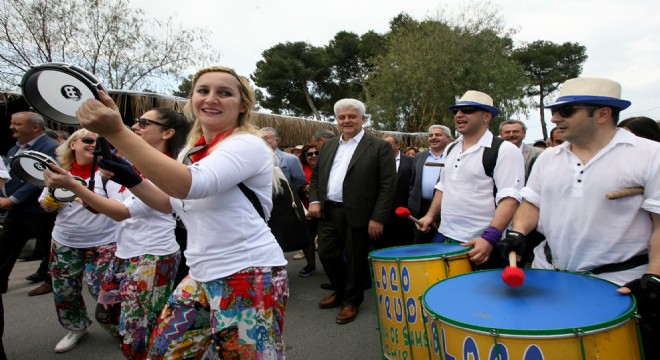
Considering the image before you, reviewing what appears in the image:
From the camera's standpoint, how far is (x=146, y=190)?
192cm

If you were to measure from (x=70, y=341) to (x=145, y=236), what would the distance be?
5.82ft

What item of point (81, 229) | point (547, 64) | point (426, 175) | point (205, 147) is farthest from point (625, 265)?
point (547, 64)

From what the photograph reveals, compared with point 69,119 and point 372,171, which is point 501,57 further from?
point 69,119

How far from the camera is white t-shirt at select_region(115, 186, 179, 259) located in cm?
270

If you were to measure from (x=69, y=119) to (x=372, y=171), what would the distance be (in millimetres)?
3061

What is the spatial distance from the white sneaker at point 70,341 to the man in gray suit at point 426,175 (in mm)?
3672

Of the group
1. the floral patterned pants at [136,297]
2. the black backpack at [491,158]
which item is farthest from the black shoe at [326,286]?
the black backpack at [491,158]

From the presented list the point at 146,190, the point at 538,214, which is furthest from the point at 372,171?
the point at 146,190

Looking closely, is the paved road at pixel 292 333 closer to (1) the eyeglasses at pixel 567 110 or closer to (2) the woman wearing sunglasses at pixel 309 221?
(2) the woman wearing sunglasses at pixel 309 221

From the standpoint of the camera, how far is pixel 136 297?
251 centimetres

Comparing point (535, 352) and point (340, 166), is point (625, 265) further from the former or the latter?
point (340, 166)

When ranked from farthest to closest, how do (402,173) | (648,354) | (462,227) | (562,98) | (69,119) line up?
(402,173) → (462,227) → (562,98) → (648,354) → (69,119)

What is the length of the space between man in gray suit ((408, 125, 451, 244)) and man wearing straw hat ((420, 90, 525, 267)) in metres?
1.78

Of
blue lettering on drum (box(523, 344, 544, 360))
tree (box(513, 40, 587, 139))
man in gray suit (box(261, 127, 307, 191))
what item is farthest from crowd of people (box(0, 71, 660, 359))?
tree (box(513, 40, 587, 139))
